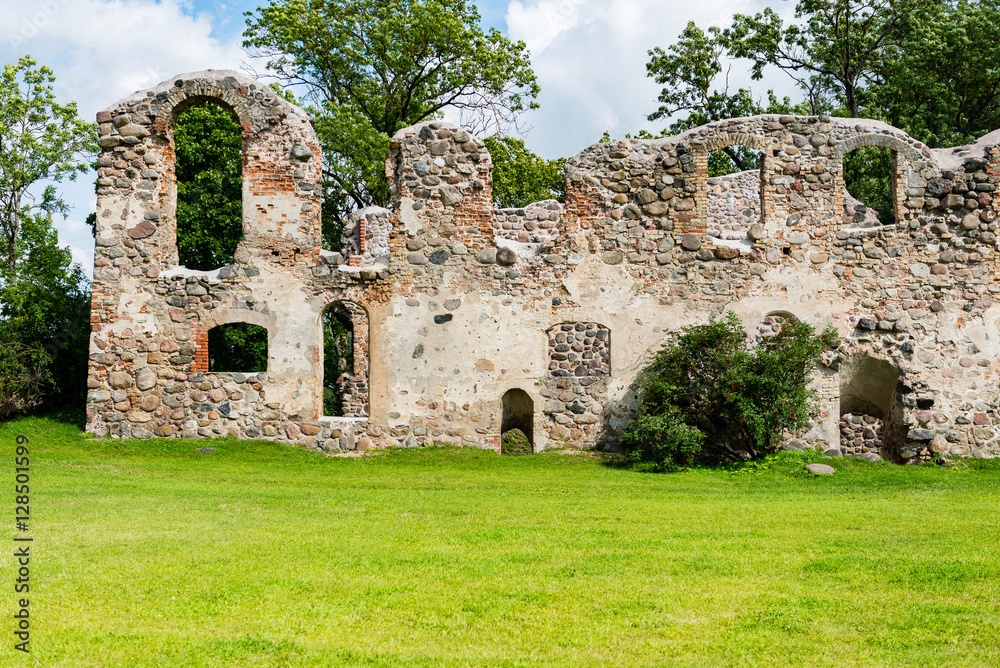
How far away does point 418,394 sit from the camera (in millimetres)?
15039

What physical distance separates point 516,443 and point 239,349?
9313 mm

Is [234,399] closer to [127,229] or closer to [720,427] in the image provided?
[127,229]

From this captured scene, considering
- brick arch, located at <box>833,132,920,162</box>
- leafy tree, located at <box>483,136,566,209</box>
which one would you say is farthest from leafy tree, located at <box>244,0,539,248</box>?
brick arch, located at <box>833,132,920,162</box>

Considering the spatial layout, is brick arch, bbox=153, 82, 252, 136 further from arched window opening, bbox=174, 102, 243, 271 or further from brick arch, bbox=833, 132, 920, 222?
brick arch, bbox=833, 132, 920, 222

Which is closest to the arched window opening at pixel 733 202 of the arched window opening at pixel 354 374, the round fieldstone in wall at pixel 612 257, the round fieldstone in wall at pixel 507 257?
the round fieldstone in wall at pixel 612 257

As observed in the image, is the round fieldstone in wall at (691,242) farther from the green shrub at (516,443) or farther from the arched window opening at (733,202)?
the arched window opening at (733,202)

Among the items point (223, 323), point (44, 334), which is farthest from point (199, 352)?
point (44, 334)

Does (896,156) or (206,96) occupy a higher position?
(206,96)

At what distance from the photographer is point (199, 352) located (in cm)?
1506

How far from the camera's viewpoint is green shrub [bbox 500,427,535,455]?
15.2m

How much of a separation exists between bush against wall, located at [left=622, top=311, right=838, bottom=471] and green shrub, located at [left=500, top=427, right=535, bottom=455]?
1744 mm

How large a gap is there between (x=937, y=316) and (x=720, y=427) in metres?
4.46

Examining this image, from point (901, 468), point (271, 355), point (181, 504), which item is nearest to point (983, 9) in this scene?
point (901, 468)

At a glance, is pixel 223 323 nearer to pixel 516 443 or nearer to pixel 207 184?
pixel 516 443
